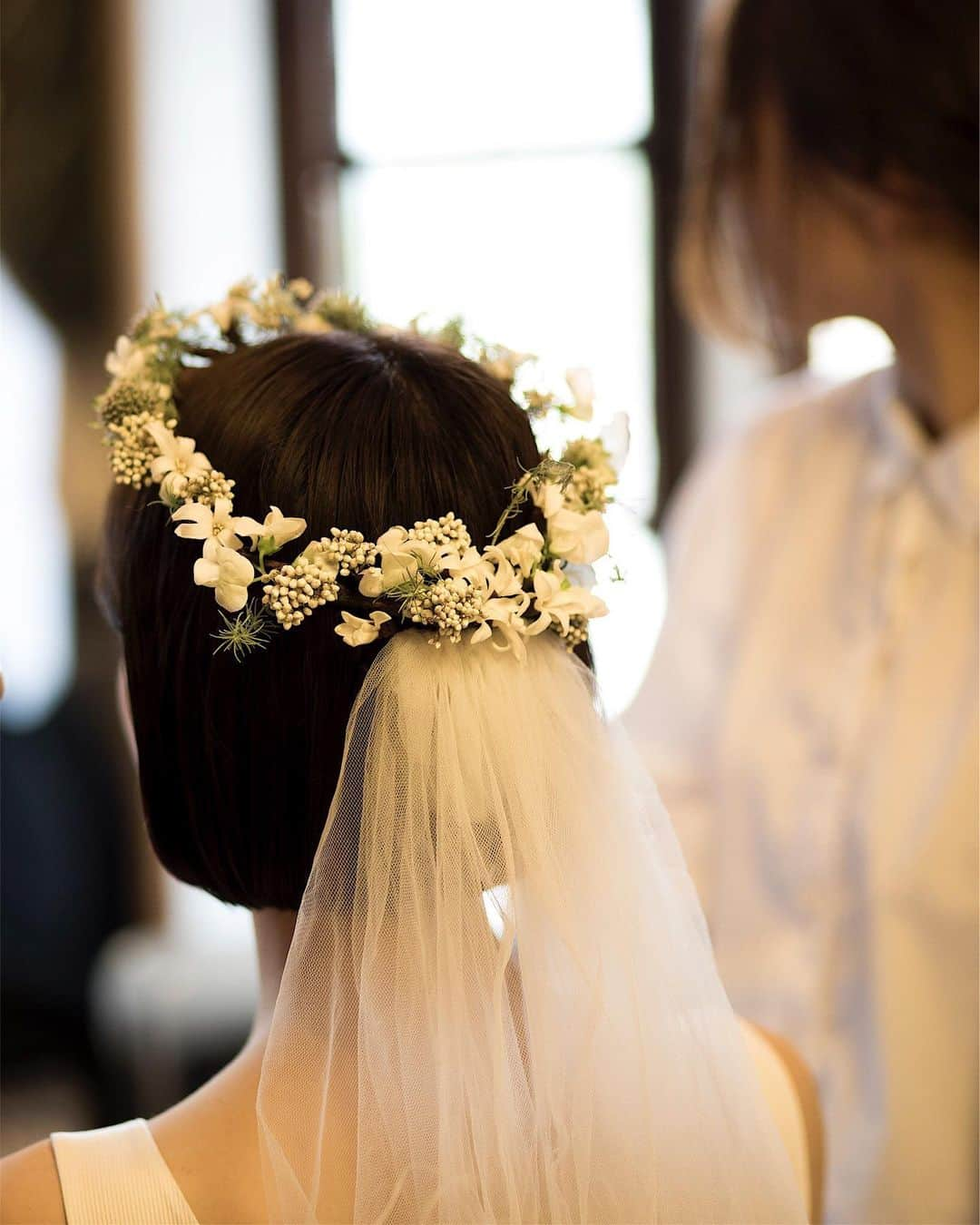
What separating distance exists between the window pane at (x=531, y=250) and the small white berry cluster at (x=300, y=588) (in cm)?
176

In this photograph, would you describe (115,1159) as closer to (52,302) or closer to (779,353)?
(779,353)

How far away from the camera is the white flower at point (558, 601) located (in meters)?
0.81

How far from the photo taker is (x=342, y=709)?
31.3 inches

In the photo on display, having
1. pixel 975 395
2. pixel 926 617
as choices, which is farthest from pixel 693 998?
pixel 975 395

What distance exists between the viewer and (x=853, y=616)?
144cm

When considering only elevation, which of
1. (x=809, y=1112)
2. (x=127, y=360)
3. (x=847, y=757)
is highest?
(x=127, y=360)

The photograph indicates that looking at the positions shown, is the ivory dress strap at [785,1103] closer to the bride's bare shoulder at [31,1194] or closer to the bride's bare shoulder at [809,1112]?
the bride's bare shoulder at [809,1112]

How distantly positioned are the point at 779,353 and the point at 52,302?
141cm

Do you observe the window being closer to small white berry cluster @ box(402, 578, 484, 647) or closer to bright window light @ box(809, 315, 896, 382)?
bright window light @ box(809, 315, 896, 382)

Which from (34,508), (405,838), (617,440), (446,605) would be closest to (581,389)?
(617,440)

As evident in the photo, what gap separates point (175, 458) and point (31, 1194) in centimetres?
52

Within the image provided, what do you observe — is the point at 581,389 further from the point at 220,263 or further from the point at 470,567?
the point at 220,263

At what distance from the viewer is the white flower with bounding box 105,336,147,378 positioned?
90cm

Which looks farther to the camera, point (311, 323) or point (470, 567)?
point (311, 323)
